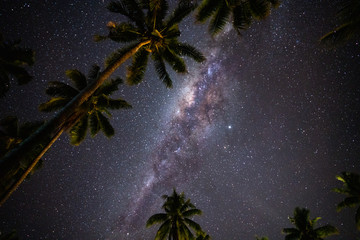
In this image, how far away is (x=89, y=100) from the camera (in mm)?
9609

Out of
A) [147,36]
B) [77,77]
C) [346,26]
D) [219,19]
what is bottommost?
[77,77]

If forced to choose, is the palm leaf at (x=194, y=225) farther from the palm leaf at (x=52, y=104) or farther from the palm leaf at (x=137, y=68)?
the palm leaf at (x=52, y=104)

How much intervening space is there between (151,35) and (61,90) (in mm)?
5998

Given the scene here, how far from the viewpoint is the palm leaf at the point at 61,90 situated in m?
10.4

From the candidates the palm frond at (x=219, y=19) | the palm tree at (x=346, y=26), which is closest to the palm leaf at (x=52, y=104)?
the palm frond at (x=219, y=19)

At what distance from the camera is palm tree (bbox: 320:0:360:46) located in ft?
22.9

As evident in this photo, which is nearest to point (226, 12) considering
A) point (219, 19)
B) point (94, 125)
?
point (219, 19)

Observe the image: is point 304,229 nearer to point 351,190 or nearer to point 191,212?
point 351,190

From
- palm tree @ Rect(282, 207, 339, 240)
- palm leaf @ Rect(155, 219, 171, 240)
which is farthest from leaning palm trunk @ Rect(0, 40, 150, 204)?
palm tree @ Rect(282, 207, 339, 240)

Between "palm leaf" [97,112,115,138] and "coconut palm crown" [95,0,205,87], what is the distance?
13.1ft

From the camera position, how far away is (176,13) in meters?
9.94

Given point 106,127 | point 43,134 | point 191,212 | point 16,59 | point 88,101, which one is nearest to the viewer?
point 43,134

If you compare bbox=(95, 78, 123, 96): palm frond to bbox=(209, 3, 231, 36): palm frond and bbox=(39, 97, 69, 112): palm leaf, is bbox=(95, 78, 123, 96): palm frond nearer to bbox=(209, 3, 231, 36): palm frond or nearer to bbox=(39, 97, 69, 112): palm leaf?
bbox=(39, 97, 69, 112): palm leaf

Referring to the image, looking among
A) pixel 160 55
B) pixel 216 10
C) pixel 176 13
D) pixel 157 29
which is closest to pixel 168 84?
pixel 160 55
